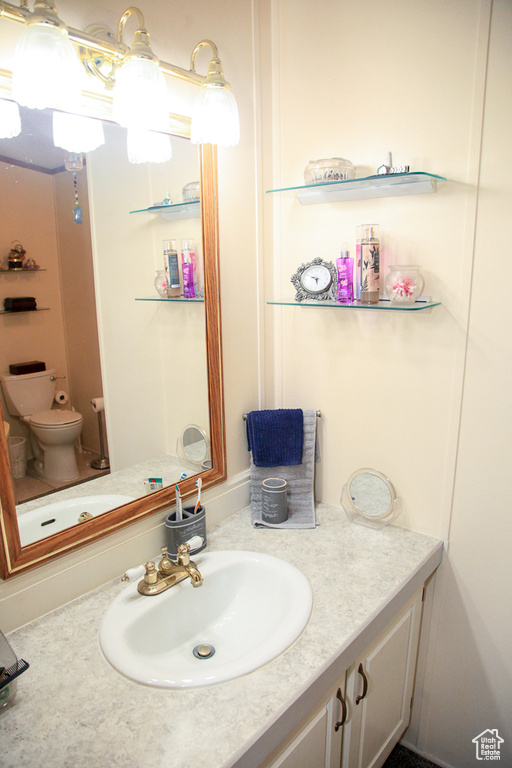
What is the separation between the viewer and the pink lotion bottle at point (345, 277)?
4.99 ft

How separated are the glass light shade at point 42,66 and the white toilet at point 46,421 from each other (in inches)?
22.4

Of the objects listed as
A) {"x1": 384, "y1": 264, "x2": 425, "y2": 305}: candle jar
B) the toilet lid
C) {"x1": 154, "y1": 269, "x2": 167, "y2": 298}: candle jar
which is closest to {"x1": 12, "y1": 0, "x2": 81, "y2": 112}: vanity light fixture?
{"x1": 154, "y1": 269, "x2": 167, "y2": 298}: candle jar

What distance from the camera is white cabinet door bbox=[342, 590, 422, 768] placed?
4.38 feet

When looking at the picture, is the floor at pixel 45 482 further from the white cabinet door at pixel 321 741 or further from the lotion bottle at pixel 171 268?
the white cabinet door at pixel 321 741

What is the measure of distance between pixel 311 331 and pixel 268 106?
0.76 m

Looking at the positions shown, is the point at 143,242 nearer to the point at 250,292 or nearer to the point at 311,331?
the point at 250,292

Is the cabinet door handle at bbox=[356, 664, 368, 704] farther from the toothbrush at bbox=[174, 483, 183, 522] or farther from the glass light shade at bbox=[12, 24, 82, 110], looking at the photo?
the glass light shade at bbox=[12, 24, 82, 110]

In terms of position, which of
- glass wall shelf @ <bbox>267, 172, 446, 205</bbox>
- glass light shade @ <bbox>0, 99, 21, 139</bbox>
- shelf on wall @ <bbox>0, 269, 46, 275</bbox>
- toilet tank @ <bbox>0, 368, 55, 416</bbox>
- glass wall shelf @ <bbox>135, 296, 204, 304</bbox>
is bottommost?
toilet tank @ <bbox>0, 368, 55, 416</bbox>

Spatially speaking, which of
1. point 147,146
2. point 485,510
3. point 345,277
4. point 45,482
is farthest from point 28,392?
point 485,510

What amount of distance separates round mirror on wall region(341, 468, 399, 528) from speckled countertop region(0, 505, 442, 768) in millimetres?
230

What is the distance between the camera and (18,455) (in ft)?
3.73

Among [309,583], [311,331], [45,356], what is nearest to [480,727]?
[309,583]

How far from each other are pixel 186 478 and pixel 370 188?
1.02m

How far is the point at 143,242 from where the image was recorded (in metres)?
1.38
